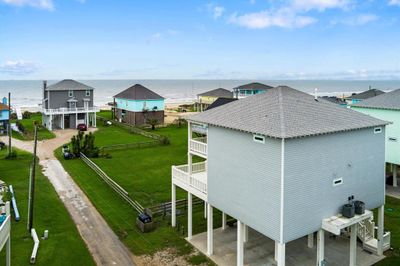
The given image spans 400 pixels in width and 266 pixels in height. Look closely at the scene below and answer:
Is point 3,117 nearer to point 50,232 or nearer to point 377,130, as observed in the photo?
point 50,232

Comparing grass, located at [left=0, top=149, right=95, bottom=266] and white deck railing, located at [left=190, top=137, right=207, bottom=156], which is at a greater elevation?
white deck railing, located at [left=190, top=137, right=207, bottom=156]

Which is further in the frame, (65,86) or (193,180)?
(65,86)

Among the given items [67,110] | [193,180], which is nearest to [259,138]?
[193,180]

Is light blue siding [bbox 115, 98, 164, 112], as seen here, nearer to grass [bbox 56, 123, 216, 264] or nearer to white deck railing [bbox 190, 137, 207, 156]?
grass [bbox 56, 123, 216, 264]

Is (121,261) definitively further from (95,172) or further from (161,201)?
(95,172)

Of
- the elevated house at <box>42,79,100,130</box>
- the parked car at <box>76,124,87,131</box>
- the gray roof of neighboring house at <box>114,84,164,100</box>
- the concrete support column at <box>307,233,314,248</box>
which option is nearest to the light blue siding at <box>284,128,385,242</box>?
the concrete support column at <box>307,233,314,248</box>

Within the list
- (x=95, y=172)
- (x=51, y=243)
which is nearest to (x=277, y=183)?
(x=51, y=243)

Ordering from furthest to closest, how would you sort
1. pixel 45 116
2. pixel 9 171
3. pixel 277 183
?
pixel 45 116, pixel 9 171, pixel 277 183
